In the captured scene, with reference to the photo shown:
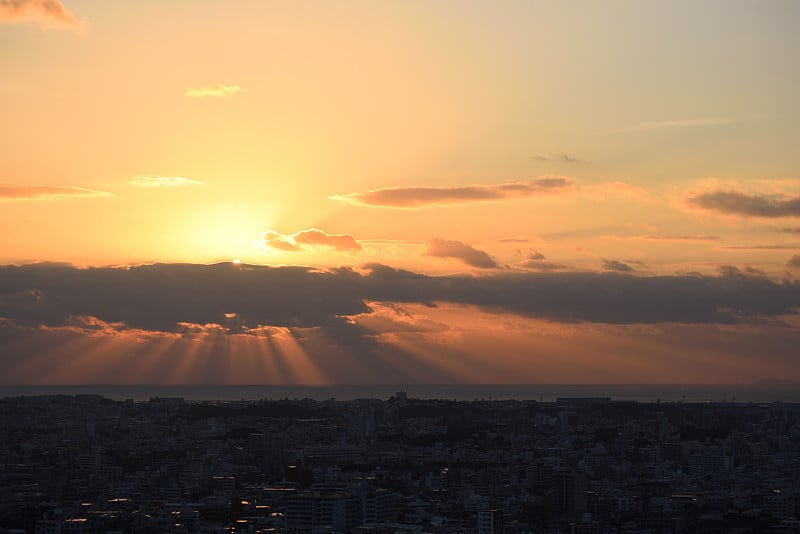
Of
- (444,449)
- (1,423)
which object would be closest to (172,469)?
(444,449)

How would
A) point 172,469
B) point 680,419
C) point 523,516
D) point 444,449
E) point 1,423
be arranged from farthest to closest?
point 680,419, point 1,423, point 444,449, point 172,469, point 523,516

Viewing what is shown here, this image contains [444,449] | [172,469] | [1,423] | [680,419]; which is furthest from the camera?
[680,419]

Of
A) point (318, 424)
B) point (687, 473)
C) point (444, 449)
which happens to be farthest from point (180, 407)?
point (687, 473)

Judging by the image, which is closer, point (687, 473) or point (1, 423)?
point (687, 473)

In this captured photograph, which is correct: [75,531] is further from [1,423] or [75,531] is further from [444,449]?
[1,423]

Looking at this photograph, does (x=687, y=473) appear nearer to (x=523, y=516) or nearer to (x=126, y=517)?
(x=523, y=516)

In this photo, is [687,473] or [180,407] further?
[180,407]
